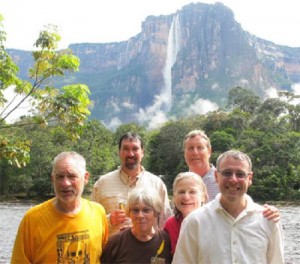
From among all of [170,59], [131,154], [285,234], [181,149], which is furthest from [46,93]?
[170,59]

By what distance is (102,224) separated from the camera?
3.50 m

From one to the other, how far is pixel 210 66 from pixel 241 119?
100527 mm

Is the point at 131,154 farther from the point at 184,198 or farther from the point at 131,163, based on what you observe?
the point at 184,198

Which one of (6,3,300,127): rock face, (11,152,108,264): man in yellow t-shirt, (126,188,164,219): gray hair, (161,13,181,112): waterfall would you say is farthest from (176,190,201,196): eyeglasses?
(161,13,181,112): waterfall

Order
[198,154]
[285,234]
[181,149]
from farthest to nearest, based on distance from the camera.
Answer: [181,149]
[285,234]
[198,154]

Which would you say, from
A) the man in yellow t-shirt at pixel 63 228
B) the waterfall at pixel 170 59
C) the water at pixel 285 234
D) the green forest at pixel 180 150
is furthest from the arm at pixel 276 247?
the waterfall at pixel 170 59

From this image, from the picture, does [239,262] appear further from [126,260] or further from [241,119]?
[241,119]

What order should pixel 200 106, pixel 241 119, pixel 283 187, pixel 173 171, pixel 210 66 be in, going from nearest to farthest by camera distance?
1. pixel 283 187
2. pixel 173 171
3. pixel 241 119
4. pixel 200 106
5. pixel 210 66

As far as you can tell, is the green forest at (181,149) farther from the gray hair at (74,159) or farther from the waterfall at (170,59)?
the waterfall at (170,59)

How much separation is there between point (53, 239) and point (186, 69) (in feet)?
490

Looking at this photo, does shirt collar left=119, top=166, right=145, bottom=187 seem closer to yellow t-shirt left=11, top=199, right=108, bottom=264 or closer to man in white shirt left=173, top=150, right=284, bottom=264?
yellow t-shirt left=11, top=199, right=108, bottom=264

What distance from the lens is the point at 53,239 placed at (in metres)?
3.22

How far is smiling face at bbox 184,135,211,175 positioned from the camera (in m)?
4.65

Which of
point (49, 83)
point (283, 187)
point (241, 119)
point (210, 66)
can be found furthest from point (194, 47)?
point (49, 83)
